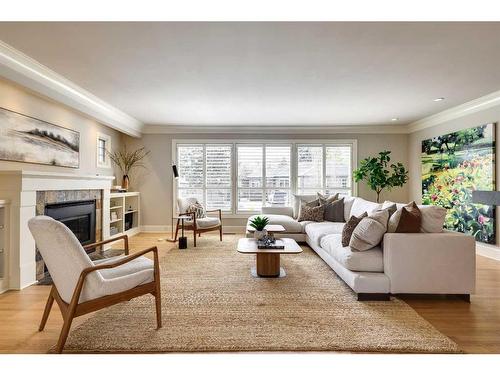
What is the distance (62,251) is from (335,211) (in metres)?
4.53

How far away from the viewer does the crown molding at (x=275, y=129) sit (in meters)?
6.88

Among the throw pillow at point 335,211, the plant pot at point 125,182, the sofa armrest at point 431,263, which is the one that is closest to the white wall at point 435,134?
the throw pillow at point 335,211

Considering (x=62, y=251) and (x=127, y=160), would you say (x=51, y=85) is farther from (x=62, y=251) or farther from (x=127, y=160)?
(x=127, y=160)

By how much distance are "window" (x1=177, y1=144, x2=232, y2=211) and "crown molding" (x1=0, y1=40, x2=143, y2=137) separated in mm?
1784

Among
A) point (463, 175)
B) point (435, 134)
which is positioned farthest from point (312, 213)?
point (435, 134)

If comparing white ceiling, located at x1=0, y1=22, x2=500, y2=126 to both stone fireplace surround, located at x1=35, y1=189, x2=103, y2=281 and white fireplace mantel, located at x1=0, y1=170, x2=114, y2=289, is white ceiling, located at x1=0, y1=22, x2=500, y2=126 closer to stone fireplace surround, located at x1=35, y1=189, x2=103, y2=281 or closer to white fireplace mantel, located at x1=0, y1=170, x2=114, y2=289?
white fireplace mantel, located at x1=0, y1=170, x2=114, y2=289

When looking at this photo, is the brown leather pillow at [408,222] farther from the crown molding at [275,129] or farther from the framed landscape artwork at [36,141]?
the framed landscape artwork at [36,141]

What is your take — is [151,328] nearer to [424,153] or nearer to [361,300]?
[361,300]

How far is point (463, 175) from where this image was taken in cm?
512

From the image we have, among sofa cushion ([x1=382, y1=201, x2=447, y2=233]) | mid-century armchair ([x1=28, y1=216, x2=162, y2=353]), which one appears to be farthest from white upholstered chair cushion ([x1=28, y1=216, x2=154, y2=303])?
sofa cushion ([x1=382, y1=201, x2=447, y2=233])

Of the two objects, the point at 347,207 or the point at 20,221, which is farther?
the point at 347,207

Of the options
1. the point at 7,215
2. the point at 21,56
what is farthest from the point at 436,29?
the point at 7,215

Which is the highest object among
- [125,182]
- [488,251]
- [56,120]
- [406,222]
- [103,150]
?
[56,120]

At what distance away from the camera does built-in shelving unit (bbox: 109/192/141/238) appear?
5.89 m
